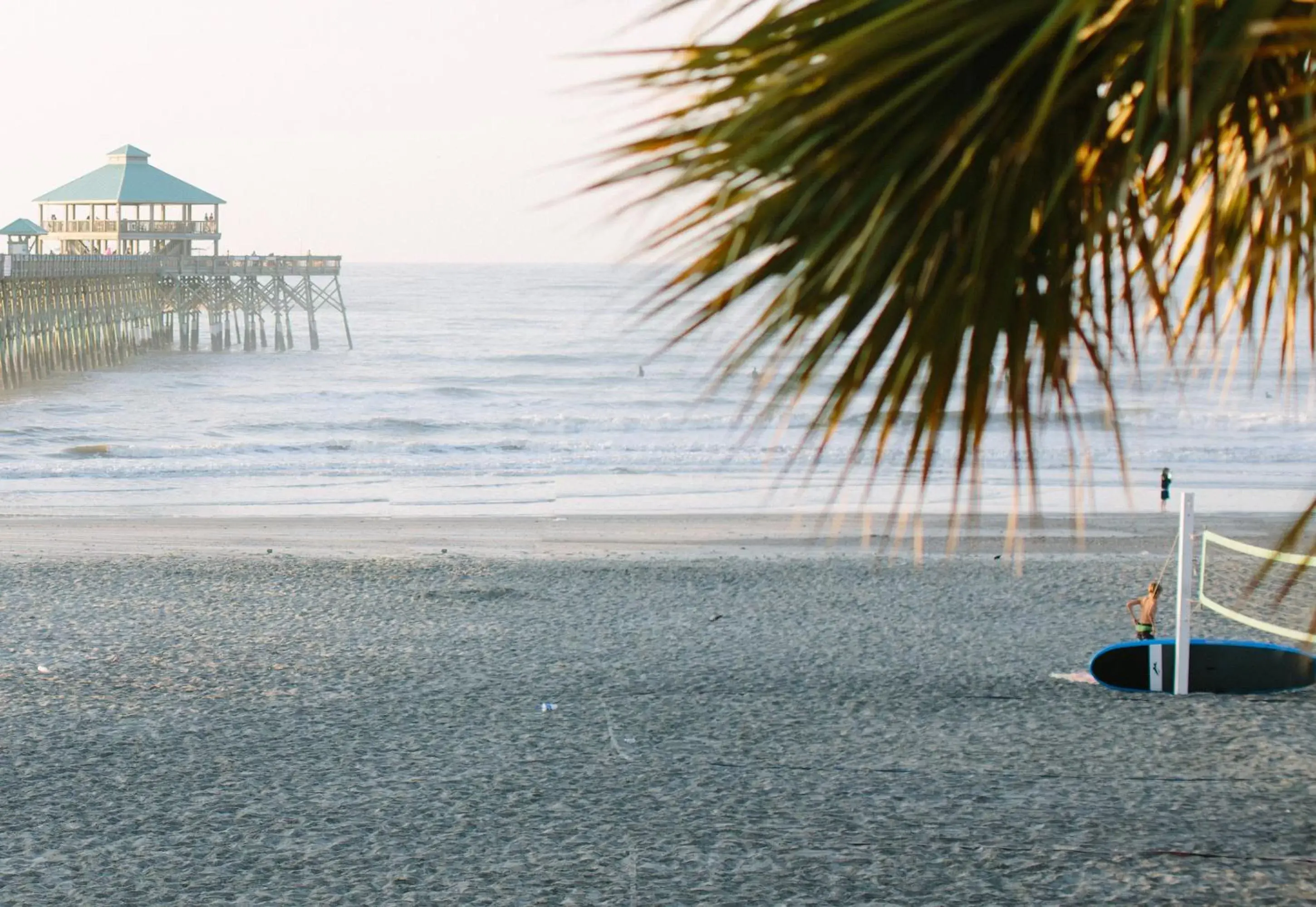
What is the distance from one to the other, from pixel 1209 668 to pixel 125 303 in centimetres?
4010

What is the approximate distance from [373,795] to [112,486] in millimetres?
14699

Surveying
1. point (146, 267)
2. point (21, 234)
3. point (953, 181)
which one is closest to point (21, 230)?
point (21, 234)

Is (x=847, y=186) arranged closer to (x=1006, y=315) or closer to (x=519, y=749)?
(x=1006, y=315)

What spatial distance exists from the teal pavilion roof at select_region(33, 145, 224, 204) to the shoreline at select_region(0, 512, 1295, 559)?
34984 mm

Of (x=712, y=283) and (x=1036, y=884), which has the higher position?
(x=712, y=283)

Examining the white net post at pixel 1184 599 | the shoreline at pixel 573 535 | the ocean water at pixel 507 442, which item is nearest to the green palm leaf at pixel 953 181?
the ocean water at pixel 507 442

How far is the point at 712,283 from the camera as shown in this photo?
1555 mm

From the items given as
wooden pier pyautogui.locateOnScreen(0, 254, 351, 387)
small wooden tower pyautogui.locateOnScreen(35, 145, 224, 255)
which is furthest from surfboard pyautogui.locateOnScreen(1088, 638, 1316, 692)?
small wooden tower pyautogui.locateOnScreen(35, 145, 224, 255)

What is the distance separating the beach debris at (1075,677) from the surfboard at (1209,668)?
14 cm

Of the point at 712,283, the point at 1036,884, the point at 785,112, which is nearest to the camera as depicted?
the point at 785,112

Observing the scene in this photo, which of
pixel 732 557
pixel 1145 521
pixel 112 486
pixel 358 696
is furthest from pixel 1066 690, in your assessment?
pixel 112 486

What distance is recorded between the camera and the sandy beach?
14.9ft

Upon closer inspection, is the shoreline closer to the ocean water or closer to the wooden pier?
the ocean water

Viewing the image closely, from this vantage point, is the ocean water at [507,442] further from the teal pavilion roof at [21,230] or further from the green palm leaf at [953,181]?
the teal pavilion roof at [21,230]
